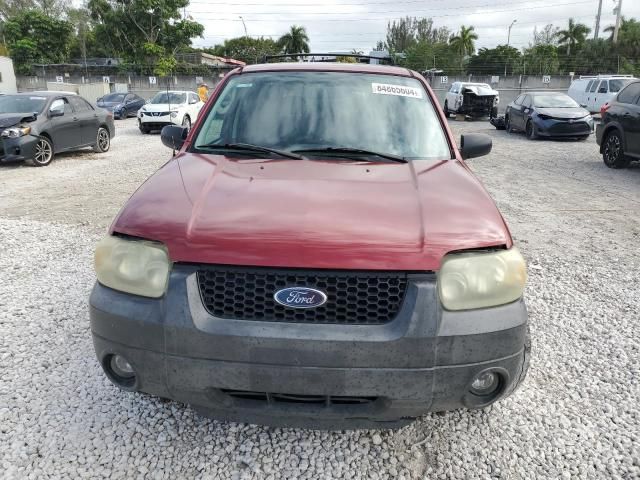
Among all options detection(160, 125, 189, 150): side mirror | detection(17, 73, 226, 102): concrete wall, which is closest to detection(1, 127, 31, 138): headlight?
detection(160, 125, 189, 150): side mirror

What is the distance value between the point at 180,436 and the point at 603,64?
41900 millimetres

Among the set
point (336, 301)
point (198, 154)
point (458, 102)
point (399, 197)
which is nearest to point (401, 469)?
point (336, 301)

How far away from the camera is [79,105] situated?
474 inches

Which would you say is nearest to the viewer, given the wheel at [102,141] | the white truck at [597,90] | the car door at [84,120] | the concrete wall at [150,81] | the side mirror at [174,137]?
the side mirror at [174,137]

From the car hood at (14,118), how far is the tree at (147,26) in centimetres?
3779

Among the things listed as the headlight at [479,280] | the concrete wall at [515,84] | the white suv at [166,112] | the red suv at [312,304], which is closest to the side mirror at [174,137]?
the red suv at [312,304]

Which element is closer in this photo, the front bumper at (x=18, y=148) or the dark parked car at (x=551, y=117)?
the front bumper at (x=18, y=148)

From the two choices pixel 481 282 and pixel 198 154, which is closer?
pixel 481 282

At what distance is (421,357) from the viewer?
189cm

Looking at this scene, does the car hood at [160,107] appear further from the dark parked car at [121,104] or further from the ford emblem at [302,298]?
the ford emblem at [302,298]

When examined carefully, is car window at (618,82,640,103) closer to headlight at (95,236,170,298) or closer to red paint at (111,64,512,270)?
red paint at (111,64,512,270)

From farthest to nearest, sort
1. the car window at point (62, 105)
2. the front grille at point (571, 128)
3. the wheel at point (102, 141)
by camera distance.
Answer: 1. the front grille at point (571, 128)
2. the wheel at point (102, 141)
3. the car window at point (62, 105)

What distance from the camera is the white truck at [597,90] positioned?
2152cm

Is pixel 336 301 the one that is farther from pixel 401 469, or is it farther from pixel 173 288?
pixel 401 469
